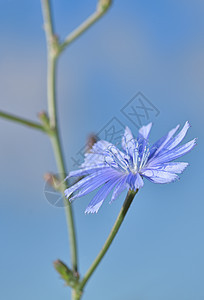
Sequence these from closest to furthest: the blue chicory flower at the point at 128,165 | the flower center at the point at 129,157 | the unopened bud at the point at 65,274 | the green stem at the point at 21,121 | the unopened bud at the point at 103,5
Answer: the blue chicory flower at the point at 128,165 < the flower center at the point at 129,157 < the unopened bud at the point at 65,274 < the green stem at the point at 21,121 < the unopened bud at the point at 103,5

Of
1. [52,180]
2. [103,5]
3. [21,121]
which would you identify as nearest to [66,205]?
[52,180]

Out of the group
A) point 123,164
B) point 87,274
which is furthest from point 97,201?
point 87,274

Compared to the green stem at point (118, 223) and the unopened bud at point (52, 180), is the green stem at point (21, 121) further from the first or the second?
the green stem at point (118, 223)

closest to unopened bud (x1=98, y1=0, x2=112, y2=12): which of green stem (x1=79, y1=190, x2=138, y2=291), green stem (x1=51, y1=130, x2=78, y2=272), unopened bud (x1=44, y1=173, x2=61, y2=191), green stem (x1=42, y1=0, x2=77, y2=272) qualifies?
green stem (x1=42, y1=0, x2=77, y2=272)

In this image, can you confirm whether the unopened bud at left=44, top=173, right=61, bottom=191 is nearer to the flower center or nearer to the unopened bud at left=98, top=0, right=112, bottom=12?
the flower center

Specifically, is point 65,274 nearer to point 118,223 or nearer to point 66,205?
point 66,205

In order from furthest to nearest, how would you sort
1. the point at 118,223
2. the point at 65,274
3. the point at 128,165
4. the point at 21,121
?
the point at 21,121 < the point at 65,274 < the point at 128,165 < the point at 118,223

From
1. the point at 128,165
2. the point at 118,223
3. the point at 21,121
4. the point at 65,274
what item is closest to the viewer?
the point at 118,223

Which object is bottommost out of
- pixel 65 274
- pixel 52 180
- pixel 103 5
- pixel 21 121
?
pixel 65 274

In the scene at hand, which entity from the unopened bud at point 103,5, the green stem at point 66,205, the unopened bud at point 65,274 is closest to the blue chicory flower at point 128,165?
the green stem at point 66,205
